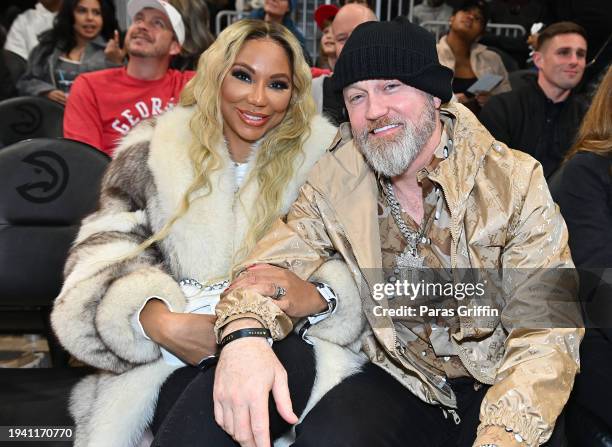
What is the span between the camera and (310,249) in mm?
1936

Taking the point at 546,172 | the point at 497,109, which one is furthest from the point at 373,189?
the point at 497,109

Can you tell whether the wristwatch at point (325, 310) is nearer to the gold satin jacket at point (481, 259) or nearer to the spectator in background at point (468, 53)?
the gold satin jacket at point (481, 259)

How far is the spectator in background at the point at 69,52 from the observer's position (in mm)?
4762

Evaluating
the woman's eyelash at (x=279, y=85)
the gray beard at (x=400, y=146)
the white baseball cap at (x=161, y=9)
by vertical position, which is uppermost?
the white baseball cap at (x=161, y=9)

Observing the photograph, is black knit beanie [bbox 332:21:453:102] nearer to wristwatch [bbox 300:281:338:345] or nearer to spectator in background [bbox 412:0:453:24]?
wristwatch [bbox 300:281:338:345]

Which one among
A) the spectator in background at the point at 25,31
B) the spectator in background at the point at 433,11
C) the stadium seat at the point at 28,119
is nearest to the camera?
the stadium seat at the point at 28,119

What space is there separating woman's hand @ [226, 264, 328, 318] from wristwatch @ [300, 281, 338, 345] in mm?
20

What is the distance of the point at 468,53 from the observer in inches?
200

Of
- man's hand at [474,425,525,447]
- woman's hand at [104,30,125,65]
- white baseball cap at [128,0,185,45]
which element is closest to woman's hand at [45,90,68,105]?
woman's hand at [104,30,125,65]

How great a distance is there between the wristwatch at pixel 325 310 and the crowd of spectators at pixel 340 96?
0.72m

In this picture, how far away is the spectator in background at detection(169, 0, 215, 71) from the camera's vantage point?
434cm

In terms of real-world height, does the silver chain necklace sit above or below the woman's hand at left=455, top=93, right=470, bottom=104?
above

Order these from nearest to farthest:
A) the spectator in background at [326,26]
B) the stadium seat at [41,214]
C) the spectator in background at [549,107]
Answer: the stadium seat at [41,214]
the spectator in background at [549,107]
the spectator in background at [326,26]

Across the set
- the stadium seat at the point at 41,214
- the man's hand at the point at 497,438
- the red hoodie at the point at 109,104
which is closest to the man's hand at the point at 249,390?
the man's hand at the point at 497,438
